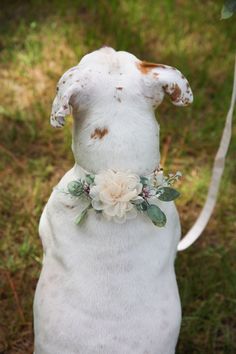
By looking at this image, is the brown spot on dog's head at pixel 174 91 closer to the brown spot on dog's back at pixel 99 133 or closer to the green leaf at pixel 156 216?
the brown spot on dog's back at pixel 99 133

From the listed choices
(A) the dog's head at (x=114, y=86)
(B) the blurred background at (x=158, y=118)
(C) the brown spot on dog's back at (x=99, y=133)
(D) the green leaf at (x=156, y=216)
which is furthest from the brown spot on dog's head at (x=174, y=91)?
(B) the blurred background at (x=158, y=118)

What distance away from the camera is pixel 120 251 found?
1.69 metres

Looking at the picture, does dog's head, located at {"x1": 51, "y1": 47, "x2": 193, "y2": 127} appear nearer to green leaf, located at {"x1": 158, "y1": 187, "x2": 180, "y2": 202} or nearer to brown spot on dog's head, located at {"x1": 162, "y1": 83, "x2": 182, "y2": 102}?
brown spot on dog's head, located at {"x1": 162, "y1": 83, "x2": 182, "y2": 102}

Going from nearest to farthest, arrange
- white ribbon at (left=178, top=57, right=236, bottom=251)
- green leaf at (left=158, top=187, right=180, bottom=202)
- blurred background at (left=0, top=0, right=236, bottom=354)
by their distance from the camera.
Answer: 1. green leaf at (left=158, top=187, right=180, bottom=202)
2. white ribbon at (left=178, top=57, right=236, bottom=251)
3. blurred background at (left=0, top=0, right=236, bottom=354)

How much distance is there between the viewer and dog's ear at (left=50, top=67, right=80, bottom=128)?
1.61 meters

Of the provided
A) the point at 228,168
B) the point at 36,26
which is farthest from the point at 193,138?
the point at 36,26

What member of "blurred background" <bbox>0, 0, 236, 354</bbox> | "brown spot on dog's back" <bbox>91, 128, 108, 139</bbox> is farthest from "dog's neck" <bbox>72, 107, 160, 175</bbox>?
"blurred background" <bbox>0, 0, 236, 354</bbox>

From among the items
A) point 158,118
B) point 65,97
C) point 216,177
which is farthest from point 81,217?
point 158,118

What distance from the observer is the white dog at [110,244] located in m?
1.66

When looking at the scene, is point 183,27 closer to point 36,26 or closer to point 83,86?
point 36,26

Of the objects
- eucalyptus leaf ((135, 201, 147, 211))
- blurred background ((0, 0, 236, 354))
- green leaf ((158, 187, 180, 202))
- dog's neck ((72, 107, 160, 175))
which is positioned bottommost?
blurred background ((0, 0, 236, 354))

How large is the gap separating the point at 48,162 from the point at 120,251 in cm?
137

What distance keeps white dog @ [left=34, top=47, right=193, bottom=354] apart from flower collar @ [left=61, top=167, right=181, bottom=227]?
0.09 feet

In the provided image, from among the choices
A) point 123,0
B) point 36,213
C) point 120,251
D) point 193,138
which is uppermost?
point 123,0
